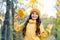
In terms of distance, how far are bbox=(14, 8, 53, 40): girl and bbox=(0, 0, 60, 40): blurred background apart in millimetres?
37

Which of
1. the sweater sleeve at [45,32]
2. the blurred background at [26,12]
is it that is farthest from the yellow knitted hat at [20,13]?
the sweater sleeve at [45,32]

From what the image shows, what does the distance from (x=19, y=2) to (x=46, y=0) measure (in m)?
0.28

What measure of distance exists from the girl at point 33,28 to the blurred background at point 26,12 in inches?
1.5

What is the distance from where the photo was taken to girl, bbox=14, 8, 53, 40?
252cm

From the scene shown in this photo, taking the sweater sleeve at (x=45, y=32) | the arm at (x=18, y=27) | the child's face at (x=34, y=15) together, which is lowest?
the sweater sleeve at (x=45, y=32)

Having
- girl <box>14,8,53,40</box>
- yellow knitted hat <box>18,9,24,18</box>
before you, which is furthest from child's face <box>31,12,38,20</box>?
yellow knitted hat <box>18,9,24,18</box>

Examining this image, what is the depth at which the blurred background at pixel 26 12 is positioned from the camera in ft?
8.27

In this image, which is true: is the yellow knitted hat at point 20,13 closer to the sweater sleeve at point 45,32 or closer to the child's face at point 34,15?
the child's face at point 34,15

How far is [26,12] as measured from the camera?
2545 mm

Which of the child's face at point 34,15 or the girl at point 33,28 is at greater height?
the child's face at point 34,15

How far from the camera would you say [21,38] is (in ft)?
8.32

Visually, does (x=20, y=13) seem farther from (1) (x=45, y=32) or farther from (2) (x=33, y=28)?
(1) (x=45, y=32)

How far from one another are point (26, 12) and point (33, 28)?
0.59 feet

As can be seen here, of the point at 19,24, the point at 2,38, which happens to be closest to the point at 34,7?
the point at 19,24
